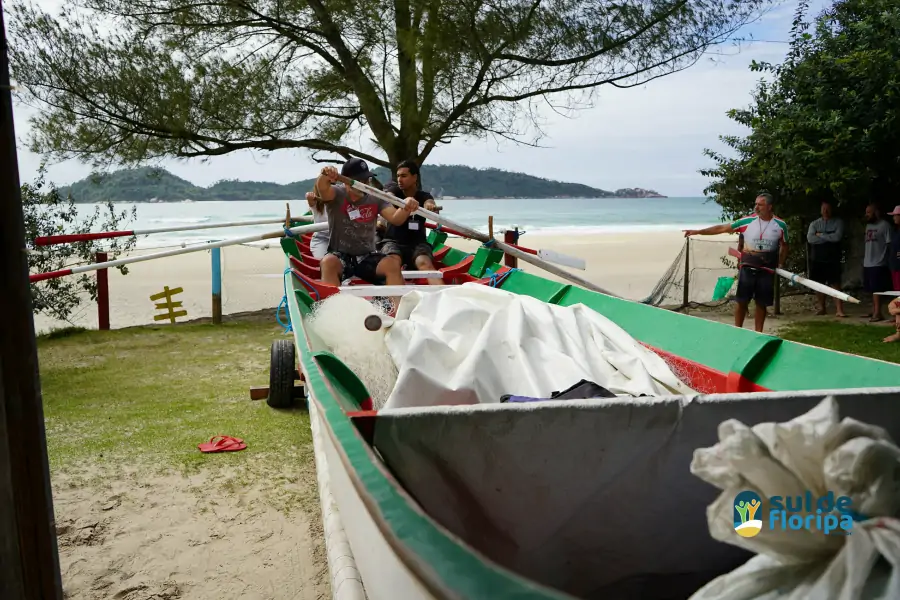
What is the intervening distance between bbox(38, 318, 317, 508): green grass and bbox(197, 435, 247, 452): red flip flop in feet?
0.19

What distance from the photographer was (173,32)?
995cm

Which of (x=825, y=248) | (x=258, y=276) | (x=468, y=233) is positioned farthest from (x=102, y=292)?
(x=825, y=248)

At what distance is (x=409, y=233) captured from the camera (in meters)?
6.69

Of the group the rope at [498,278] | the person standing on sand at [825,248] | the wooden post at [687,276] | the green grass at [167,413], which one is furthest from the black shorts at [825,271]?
the green grass at [167,413]

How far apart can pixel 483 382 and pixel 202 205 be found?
60.9 m

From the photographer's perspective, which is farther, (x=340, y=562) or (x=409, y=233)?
(x=409, y=233)

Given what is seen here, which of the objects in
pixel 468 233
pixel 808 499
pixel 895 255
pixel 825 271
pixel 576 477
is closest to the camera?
pixel 808 499

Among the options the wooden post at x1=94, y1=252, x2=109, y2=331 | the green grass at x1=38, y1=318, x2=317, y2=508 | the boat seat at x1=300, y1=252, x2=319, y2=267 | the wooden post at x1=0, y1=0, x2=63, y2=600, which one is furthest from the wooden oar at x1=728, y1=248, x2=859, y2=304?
the wooden post at x1=94, y1=252, x2=109, y2=331

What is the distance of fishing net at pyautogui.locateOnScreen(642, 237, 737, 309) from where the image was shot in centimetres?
1023

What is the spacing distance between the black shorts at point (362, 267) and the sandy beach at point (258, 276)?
91 cm

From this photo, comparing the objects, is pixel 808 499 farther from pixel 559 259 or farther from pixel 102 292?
pixel 102 292

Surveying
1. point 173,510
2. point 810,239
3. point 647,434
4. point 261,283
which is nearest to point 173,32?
point 261,283

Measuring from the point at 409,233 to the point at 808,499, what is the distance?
18.4ft

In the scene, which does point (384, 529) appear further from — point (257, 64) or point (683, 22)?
point (683, 22)
